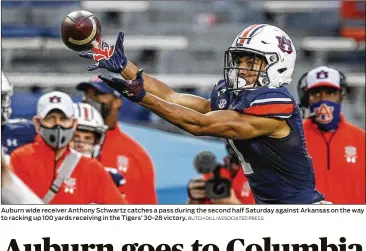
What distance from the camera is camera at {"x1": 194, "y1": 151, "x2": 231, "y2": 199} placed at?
540 cm

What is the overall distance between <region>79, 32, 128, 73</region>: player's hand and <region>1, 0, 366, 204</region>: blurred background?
4.41 metres

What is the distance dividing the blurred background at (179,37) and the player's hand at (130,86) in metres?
4.54

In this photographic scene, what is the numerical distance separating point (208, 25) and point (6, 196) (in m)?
5.43

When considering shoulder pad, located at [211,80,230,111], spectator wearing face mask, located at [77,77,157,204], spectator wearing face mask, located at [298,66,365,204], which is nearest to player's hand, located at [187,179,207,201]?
spectator wearing face mask, located at [77,77,157,204]

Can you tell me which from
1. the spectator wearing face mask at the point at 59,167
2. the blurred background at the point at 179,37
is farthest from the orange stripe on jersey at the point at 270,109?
the blurred background at the point at 179,37

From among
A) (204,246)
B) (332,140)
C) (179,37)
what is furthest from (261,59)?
(179,37)

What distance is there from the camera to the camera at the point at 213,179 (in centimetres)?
540

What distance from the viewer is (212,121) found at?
3900 mm

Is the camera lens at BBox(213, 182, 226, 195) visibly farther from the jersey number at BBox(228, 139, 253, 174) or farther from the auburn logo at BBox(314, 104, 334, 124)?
the jersey number at BBox(228, 139, 253, 174)

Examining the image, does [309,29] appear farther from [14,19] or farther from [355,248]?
[355,248]

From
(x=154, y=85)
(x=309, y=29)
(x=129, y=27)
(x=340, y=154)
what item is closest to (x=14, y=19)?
(x=129, y=27)

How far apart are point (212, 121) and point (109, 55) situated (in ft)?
1.34

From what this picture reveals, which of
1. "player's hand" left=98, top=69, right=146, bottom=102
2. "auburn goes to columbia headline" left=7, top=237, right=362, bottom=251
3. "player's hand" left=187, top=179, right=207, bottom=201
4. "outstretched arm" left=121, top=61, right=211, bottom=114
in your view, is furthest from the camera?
"player's hand" left=187, top=179, right=207, bottom=201

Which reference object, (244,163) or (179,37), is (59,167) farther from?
(179,37)
